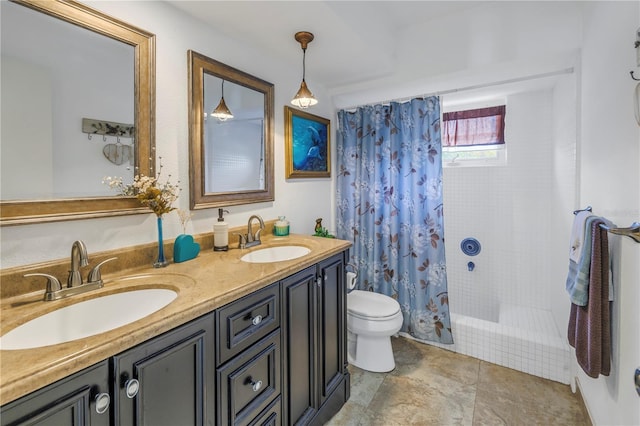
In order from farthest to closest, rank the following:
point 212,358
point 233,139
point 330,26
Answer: point 233,139, point 330,26, point 212,358

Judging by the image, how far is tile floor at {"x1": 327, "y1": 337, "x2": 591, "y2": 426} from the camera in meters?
1.73

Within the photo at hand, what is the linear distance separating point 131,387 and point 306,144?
1972mm

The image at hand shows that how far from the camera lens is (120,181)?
4.22ft

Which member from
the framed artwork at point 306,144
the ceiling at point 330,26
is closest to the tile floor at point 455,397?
the framed artwork at point 306,144

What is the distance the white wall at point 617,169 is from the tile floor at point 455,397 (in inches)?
10.1

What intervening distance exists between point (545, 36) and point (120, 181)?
249cm

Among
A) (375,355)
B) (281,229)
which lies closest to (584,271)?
Answer: (375,355)

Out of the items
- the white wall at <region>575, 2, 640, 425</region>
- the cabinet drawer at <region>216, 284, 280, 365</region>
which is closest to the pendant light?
the cabinet drawer at <region>216, 284, 280, 365</region>

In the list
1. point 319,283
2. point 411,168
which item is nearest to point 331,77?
point 411,168

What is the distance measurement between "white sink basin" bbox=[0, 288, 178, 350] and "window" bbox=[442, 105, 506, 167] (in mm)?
2937

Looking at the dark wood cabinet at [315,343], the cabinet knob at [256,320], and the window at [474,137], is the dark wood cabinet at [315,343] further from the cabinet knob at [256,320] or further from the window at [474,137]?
the window at [474,137]

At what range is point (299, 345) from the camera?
1.47m

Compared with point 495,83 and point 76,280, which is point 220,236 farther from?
point 495,83

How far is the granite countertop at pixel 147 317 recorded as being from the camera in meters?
0.63
